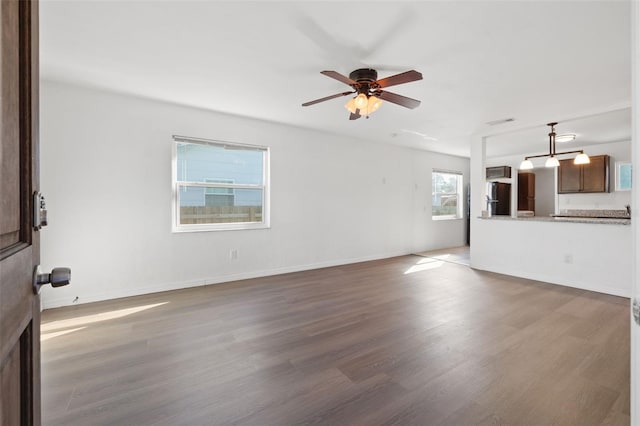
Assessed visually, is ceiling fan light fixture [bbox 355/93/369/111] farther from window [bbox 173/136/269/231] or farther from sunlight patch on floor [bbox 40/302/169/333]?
sunlight patch on floor [bbox 40/302/169/333]

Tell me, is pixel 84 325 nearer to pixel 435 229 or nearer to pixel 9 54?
pixel 9 54

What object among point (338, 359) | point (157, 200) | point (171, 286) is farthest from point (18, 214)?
point (171, 286)

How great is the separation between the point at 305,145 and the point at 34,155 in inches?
174

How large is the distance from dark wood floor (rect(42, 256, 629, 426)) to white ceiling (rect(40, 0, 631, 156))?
7.92ft

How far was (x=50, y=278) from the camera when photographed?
0.71m

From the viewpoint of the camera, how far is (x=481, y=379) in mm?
1912

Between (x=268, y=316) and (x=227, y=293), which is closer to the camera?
(x=268, y=316)

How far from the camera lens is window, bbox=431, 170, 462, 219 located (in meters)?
7.22

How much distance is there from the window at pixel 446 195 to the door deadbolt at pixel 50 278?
726cm

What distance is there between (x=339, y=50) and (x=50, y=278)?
2.43 m

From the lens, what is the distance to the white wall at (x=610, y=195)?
18.2ft

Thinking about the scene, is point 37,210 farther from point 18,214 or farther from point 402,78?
point 402,78

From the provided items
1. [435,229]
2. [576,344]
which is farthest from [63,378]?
[435,229]

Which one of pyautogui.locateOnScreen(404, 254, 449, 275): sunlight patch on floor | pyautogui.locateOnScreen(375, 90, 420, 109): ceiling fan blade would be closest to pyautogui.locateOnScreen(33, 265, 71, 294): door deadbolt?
pyautogui.locateOnScreen(375, 90, 420, 109): ceiling fan blade
